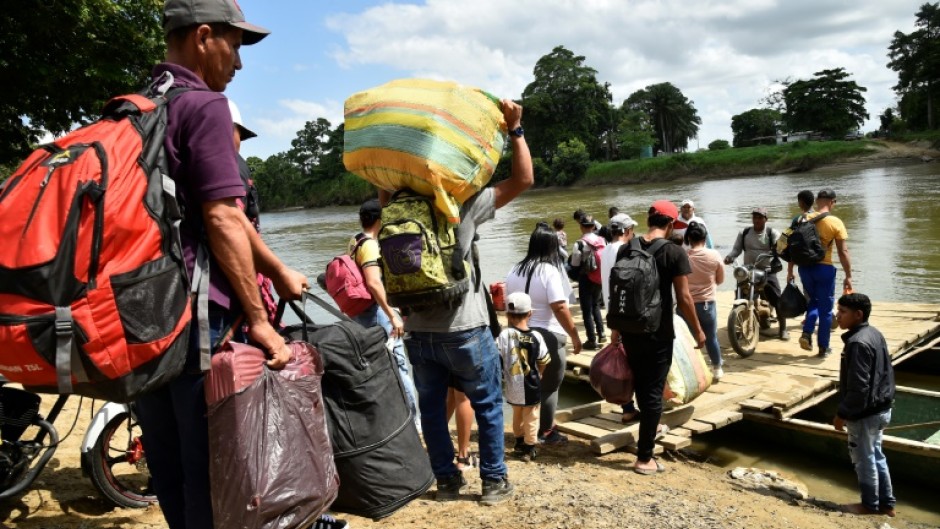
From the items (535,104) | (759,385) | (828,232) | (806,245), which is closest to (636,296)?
(759,385)

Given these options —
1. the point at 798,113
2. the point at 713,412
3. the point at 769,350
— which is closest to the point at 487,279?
the point at 769,350

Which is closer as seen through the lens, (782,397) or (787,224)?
(782,397)

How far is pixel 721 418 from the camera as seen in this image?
5.88 m

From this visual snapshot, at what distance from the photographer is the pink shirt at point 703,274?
7.06 metres

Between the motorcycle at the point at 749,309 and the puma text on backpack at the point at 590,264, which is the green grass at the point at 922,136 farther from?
the puma text on backpack at the point at 590,264

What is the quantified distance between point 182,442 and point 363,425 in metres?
0.55

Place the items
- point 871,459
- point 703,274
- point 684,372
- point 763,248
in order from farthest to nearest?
1. point 763,248
2. point 703,274
3. point 684,372
4. point 871,459

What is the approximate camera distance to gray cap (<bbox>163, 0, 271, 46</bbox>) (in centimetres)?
206

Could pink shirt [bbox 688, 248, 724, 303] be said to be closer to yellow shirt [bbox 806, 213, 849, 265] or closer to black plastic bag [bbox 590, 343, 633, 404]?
yellow shirt [bbox 806, 213, 849, 265]

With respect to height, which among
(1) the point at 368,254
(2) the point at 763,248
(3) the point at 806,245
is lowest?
(2) the point at 763,248

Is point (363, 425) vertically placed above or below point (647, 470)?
above

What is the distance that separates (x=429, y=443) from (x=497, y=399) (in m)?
0.47

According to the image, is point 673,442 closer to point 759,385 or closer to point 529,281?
point 529,281

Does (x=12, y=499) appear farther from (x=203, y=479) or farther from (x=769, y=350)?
(x=769, y=350)
